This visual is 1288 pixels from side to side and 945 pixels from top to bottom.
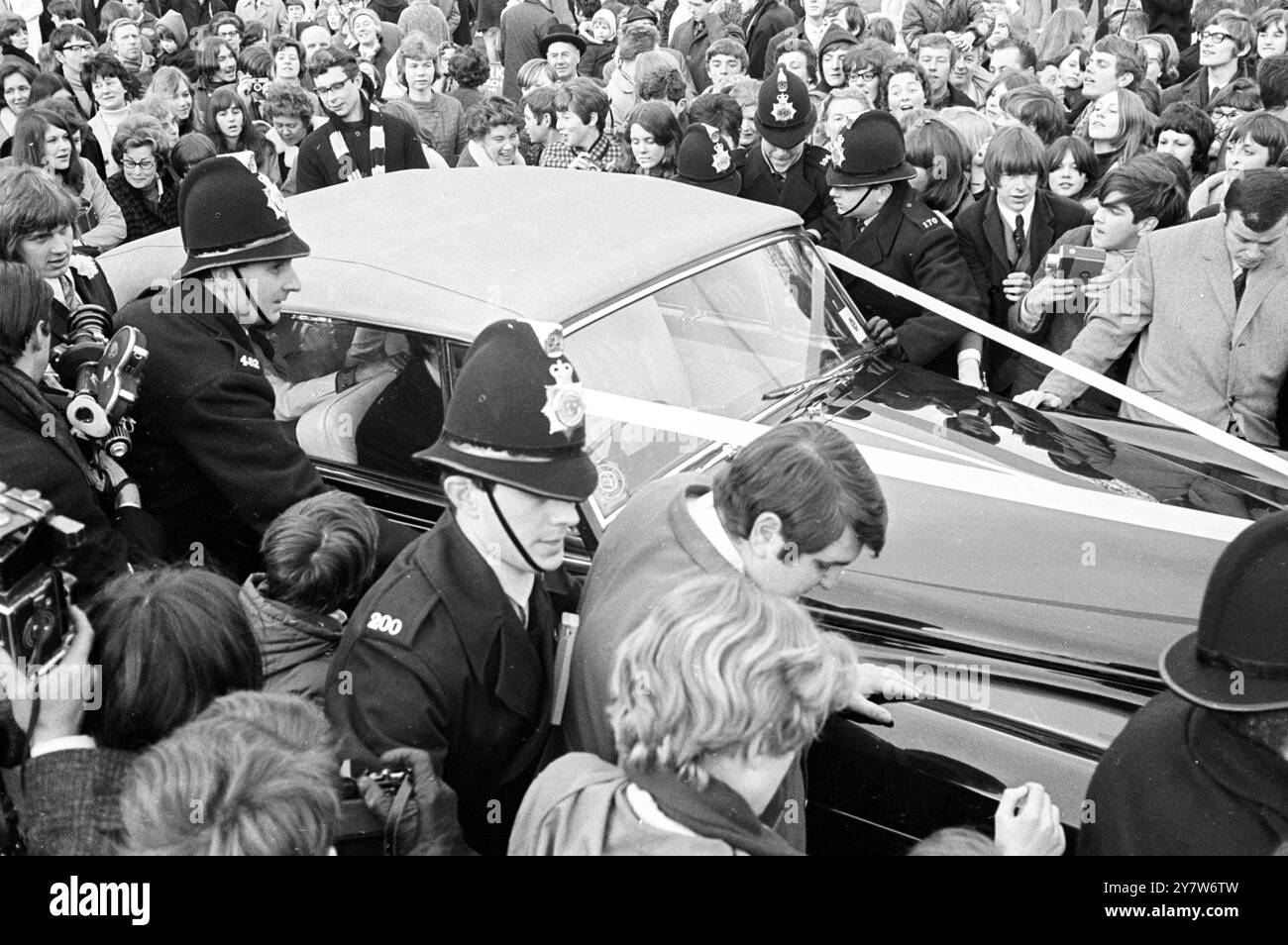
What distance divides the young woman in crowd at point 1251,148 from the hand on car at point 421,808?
5136 millimetres

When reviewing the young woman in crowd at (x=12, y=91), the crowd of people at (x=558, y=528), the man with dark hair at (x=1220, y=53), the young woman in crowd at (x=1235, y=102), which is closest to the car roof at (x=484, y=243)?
the crowd of people at (x=558, y=528)

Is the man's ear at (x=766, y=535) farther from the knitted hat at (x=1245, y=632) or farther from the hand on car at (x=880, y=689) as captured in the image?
the knitted hat at (x=1245, y=632)

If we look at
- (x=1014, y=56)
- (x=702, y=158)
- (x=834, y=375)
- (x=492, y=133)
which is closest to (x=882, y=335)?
(x=834, y=375)

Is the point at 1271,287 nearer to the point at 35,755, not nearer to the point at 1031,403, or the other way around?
the point at 1031,403

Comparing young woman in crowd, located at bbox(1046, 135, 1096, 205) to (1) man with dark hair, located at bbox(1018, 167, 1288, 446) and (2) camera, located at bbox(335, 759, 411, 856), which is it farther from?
(2) camera, located at bbox(335, 759, 411, 856)

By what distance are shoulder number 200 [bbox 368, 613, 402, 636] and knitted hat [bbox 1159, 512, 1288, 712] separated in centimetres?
140

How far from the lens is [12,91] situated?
8617 mm

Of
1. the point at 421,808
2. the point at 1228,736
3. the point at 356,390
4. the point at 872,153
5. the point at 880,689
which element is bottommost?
the point at 880,689

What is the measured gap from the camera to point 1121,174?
5.30 m

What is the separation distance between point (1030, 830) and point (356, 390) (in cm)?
253

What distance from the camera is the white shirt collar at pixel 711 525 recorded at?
2.62m

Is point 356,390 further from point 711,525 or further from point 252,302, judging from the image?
point 711,525

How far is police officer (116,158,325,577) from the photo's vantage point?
3.48 metres
